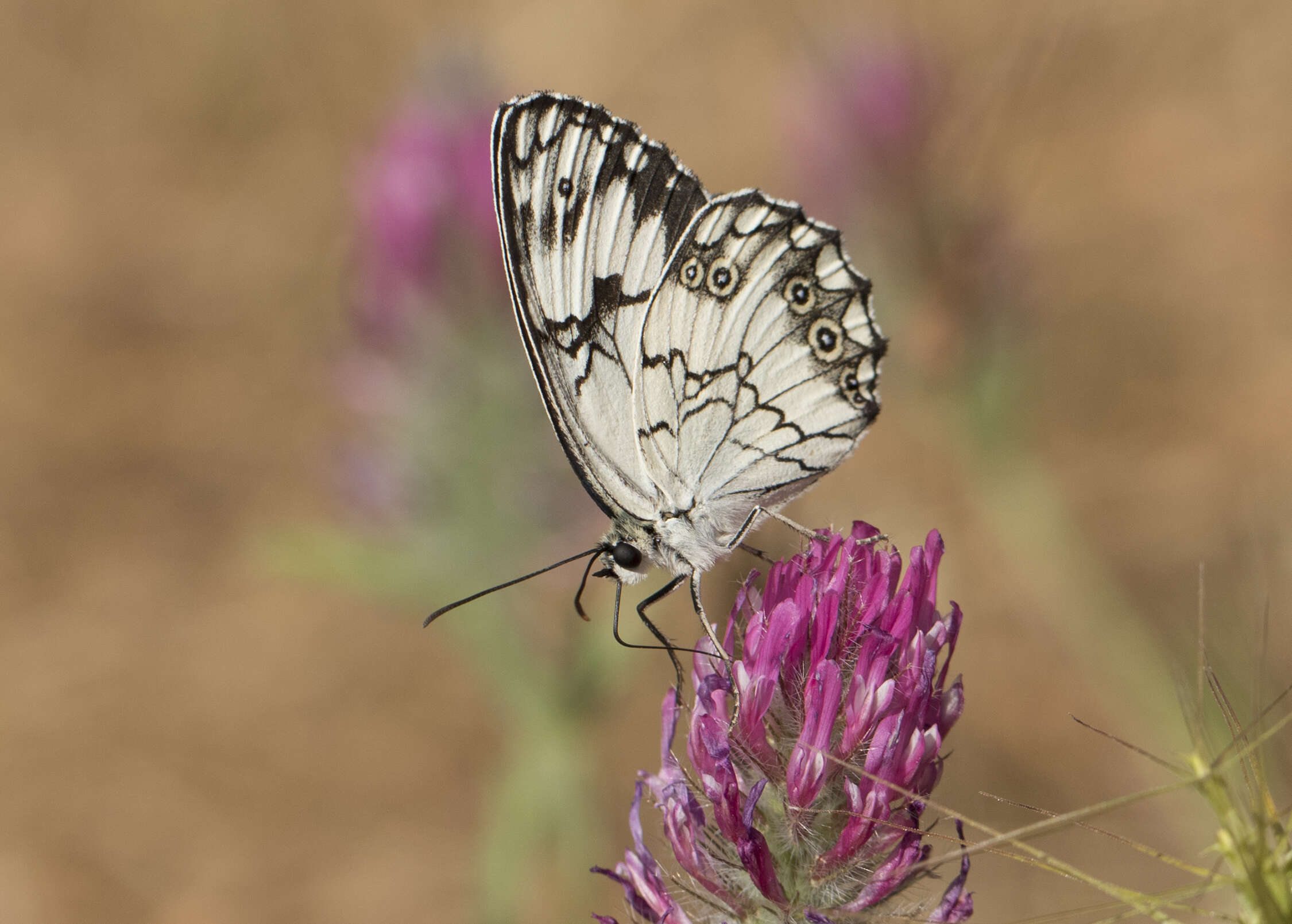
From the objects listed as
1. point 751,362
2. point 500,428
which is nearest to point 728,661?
point 751,362

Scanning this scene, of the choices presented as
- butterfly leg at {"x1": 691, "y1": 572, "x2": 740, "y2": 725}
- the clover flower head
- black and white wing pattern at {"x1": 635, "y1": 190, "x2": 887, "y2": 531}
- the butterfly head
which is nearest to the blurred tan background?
black and white wing pattern at {"x1": 635, "y1": 190, "x2": 887, "y2": 531}

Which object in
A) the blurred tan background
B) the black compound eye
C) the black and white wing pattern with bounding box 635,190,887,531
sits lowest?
the black compound eye

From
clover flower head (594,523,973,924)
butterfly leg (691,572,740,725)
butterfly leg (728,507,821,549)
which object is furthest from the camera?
butterfly leg (728,507,821,549)

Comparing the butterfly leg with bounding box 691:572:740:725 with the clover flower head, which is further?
the butterfly leg with bounding box 691:572:740:725

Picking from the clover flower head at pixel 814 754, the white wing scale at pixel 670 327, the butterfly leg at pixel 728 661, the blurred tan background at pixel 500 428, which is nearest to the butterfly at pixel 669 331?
the white wing scale at pixel 670 327

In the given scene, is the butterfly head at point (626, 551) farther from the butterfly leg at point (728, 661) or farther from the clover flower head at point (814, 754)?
the clover flower head at point (814, 754)

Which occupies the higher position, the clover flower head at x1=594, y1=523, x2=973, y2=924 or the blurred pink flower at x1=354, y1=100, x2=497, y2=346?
the blurred pink flower at x1=354, y1=100, x2=497, y2=346

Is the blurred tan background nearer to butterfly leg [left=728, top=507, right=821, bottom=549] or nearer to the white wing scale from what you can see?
butterfly leg [left=728, top=507, right=821, bottom=549]

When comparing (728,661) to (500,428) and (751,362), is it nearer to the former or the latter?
(751,362)

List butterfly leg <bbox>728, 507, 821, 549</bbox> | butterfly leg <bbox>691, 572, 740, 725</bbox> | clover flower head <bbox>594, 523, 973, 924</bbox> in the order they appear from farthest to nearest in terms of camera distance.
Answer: butterfly leg <bbox>728, 507, 821, 549</bbox>, butterfly leg <bbox>691, 572, 740, 725</bbox>, clover flower head <bbox>594, 523, 973, 924</bbox>
